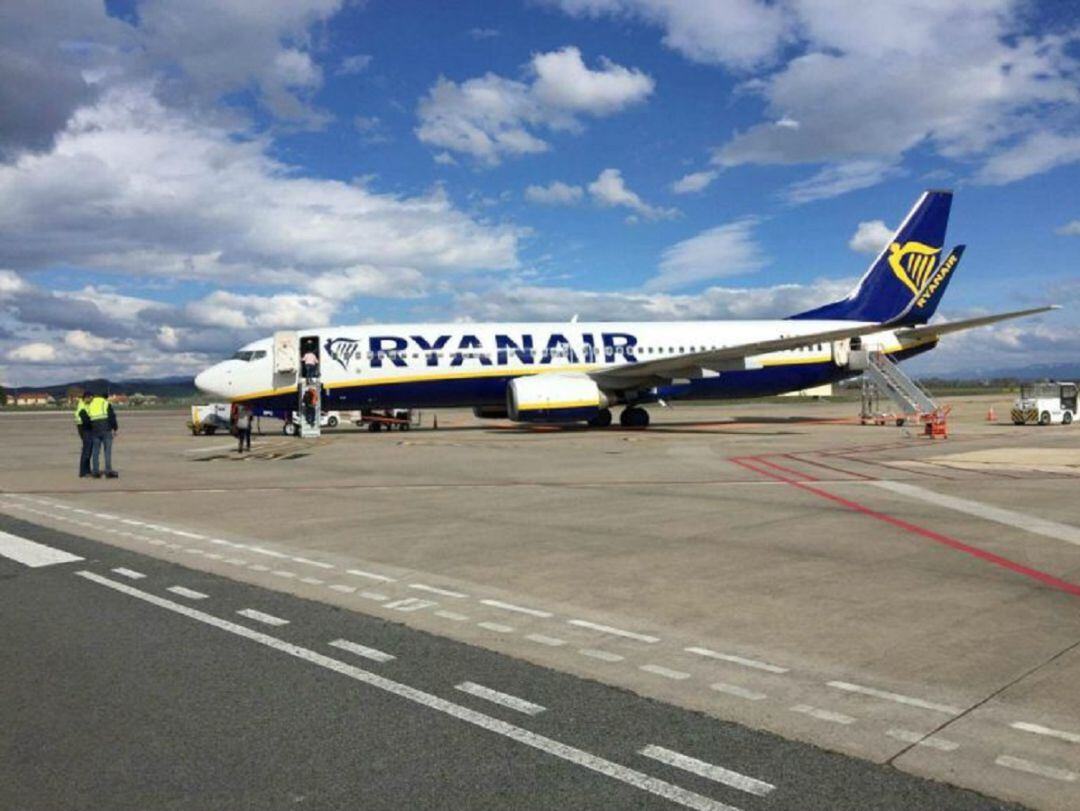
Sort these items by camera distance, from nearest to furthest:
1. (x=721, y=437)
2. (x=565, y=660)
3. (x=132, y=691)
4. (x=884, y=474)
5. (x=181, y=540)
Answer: (x=132, y=691), (x=565, y=660), (x=181, y=540), (x=884, y=474), (x=721, y=437)

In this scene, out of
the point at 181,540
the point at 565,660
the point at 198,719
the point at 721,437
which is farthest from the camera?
the point at 721,437

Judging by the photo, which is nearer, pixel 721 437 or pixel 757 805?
pixel 757 805

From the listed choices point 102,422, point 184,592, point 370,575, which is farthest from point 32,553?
point 102,422

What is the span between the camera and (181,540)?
10141 millimetres

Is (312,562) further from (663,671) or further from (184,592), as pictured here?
(663,671)

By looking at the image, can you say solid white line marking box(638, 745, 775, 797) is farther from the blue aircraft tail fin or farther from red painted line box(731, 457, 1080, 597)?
the blue aircraft tail fin

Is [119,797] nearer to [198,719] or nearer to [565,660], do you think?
[198,719]

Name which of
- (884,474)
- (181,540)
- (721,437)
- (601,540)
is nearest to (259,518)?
(181,540)

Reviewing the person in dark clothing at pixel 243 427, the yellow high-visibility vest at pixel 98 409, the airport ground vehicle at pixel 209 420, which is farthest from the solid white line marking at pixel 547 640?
the airport ground vehicle at pixel 209 420

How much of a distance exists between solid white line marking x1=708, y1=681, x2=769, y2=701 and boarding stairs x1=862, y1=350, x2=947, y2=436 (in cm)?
2368

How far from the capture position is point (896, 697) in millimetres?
4684

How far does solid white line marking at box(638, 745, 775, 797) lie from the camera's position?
12.1 feet

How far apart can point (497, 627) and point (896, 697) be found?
283 cm

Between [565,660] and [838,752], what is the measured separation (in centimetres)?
195
